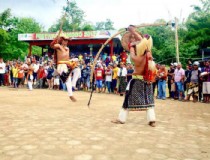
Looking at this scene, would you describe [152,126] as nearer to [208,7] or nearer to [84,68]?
[84,68]

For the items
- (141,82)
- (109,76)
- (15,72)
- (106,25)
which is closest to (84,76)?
(109,76)

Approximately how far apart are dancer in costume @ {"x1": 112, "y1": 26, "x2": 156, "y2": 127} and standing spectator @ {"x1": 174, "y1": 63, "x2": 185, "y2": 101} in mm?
7175

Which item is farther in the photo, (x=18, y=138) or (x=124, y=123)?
(x=124, y=123)

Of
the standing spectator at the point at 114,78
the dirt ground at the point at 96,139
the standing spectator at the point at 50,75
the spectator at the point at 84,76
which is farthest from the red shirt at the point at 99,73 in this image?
the dirt ground at the point at 96,139

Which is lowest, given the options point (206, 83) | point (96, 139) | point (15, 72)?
point (96, 139)

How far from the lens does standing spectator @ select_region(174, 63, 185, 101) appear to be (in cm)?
1217

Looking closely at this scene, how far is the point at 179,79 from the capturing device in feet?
40.1

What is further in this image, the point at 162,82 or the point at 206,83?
the point at 162,82

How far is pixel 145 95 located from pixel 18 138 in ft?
8.25

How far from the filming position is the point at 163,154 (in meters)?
3.42

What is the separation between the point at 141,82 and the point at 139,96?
28 cm

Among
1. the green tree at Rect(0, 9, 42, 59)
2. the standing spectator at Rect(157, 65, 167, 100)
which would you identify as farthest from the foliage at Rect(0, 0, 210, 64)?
the standing spectator at Rect(157, 65, 167, 100)

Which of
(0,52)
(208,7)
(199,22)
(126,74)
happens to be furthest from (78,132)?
(208,7)

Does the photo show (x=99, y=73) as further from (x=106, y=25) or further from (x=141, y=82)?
(x=106, y=25)
